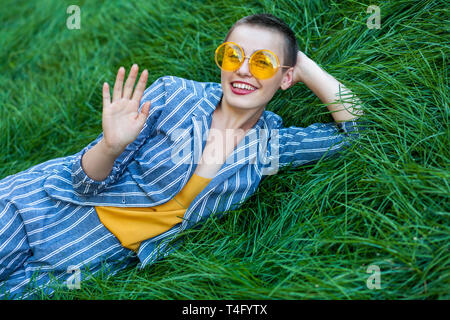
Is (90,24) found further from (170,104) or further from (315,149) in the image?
(315,149)

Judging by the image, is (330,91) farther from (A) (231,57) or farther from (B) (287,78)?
(A) (231,57)

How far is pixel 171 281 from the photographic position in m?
1.99

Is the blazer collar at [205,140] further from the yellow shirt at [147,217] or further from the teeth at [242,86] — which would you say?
the teeth at [242,86]

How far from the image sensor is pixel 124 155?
2.29 m

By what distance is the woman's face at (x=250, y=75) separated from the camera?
7.16ft

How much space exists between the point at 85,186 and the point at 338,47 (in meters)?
1.66

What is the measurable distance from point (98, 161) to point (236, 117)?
0.76 m

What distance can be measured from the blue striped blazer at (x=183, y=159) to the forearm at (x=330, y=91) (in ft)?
0.22

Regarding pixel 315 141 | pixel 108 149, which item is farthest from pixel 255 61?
pixel 108 149

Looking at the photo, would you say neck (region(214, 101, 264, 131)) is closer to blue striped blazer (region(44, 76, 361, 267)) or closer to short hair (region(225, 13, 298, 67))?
blue striped blazer (region(44, 76, 361, 267))

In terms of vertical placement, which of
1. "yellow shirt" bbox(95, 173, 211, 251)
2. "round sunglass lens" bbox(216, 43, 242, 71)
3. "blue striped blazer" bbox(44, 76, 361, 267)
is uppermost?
"round sunglass lens" bbox(216, 43, 242, 71)

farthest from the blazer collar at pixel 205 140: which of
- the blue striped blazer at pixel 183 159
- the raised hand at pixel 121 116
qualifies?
the raised hand at pixel 121 116

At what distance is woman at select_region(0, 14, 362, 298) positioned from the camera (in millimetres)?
2188

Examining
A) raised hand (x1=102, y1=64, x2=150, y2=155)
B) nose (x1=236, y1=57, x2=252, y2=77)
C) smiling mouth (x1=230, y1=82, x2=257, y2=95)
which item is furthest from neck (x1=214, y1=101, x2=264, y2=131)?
raised hand (x1=102, y1=64, x2=150, y2=155)
